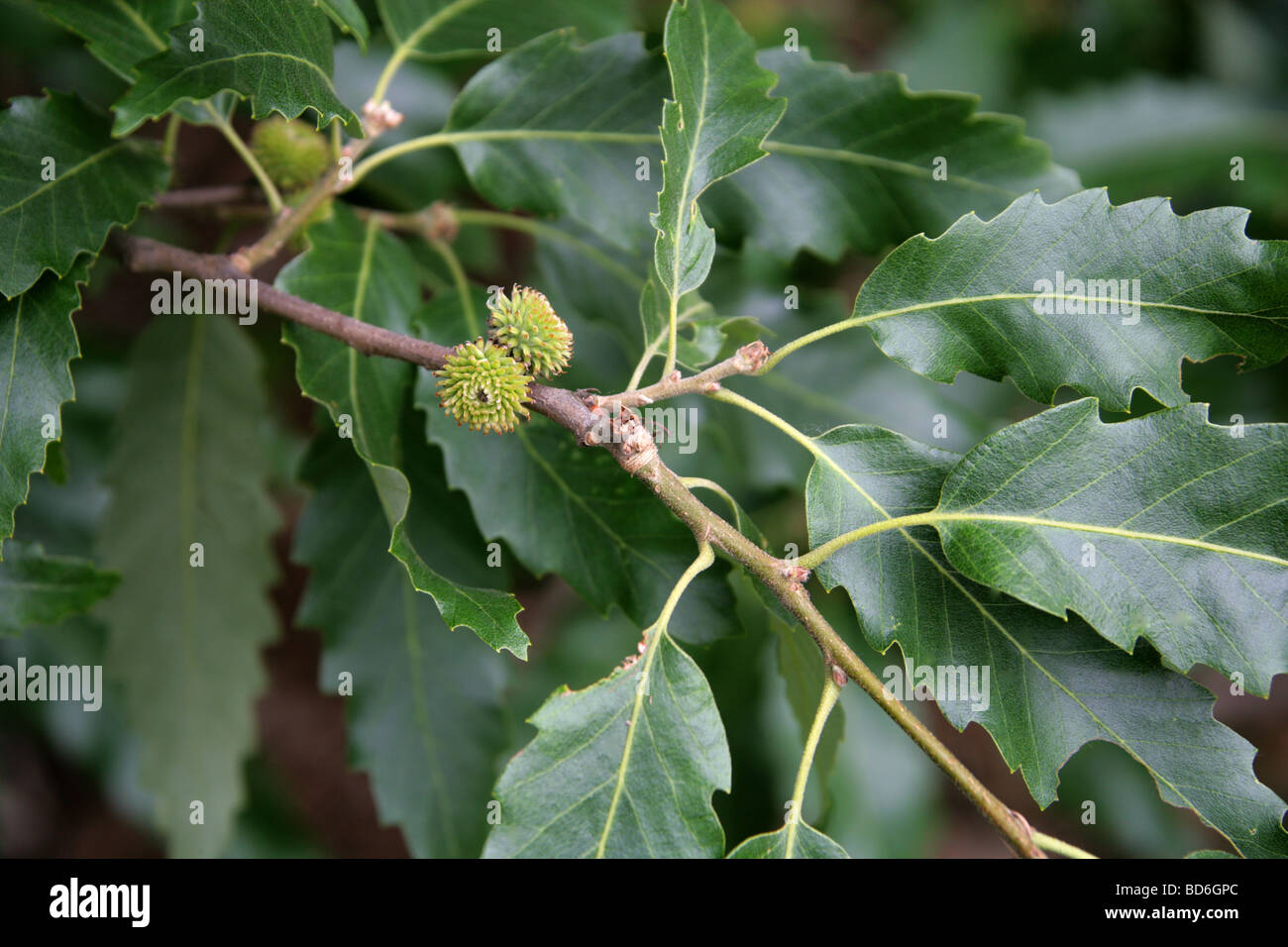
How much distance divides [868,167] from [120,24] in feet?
1.97

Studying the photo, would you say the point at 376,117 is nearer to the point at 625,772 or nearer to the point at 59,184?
the point at 59,184

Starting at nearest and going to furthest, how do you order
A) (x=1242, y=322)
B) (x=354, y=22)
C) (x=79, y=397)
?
1. (x=1242, y=322)
2. (x=354, y=22)
3. (x=79, y=397)

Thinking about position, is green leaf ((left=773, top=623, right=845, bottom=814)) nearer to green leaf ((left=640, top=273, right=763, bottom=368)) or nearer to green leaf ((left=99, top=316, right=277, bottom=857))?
green leaf ((left=640, top=273, right=763, bottom=368))

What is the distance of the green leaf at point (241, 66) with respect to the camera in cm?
57

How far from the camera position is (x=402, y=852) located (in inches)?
71.8

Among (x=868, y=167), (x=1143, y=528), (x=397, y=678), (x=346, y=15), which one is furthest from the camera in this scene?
(x=397, y=678)

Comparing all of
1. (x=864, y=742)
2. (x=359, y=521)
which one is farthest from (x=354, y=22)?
(x=864, y=742)

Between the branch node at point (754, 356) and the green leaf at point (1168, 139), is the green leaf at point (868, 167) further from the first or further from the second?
the green leaf at point (1168, 139)

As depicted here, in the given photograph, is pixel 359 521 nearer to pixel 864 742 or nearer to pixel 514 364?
pixel 514 364

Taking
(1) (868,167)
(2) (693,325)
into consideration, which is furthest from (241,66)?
(1) (868,167)

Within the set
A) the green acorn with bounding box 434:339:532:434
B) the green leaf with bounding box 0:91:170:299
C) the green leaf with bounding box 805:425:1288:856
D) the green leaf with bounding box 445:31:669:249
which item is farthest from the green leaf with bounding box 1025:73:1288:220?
the green leaf with bounding box 0:91:170:299

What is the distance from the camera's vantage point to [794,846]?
0.59 metres

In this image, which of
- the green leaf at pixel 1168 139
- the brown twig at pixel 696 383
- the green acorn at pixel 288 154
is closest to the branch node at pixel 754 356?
the brown twig at pixel 696 383
